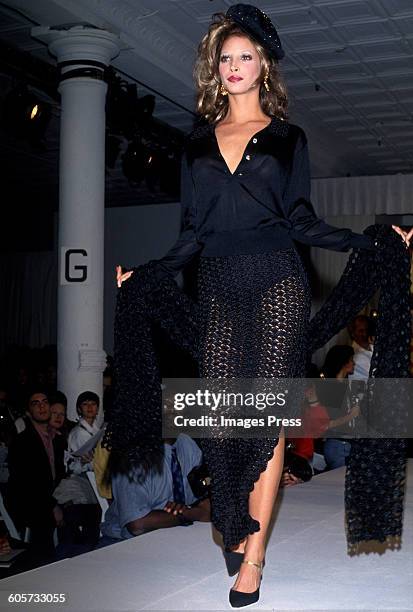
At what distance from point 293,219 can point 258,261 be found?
14 cm

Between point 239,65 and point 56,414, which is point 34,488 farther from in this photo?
point 239,65

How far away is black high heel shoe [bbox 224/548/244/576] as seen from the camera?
2082mm

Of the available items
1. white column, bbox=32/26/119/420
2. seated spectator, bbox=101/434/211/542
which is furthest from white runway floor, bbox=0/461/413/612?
white column, bbox=32/26/119/420

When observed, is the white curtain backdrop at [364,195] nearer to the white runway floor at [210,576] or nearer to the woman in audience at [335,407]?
the woman in audience at [335,407]

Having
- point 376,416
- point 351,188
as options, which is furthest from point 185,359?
point 376,416

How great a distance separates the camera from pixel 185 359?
357 inches

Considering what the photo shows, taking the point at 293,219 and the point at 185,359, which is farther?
the point at 185,359

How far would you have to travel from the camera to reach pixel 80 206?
6078 mm

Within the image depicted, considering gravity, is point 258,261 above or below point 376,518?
above

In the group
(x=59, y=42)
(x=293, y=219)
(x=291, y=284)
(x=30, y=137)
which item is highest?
(x=59, y=42)

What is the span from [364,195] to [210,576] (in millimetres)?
8488

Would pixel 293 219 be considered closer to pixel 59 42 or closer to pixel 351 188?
pixel 59 42

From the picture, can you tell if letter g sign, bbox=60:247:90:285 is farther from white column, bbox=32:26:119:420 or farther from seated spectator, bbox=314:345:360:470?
seated spectator, bbox=314:345:360:470

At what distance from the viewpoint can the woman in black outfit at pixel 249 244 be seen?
2.08m
